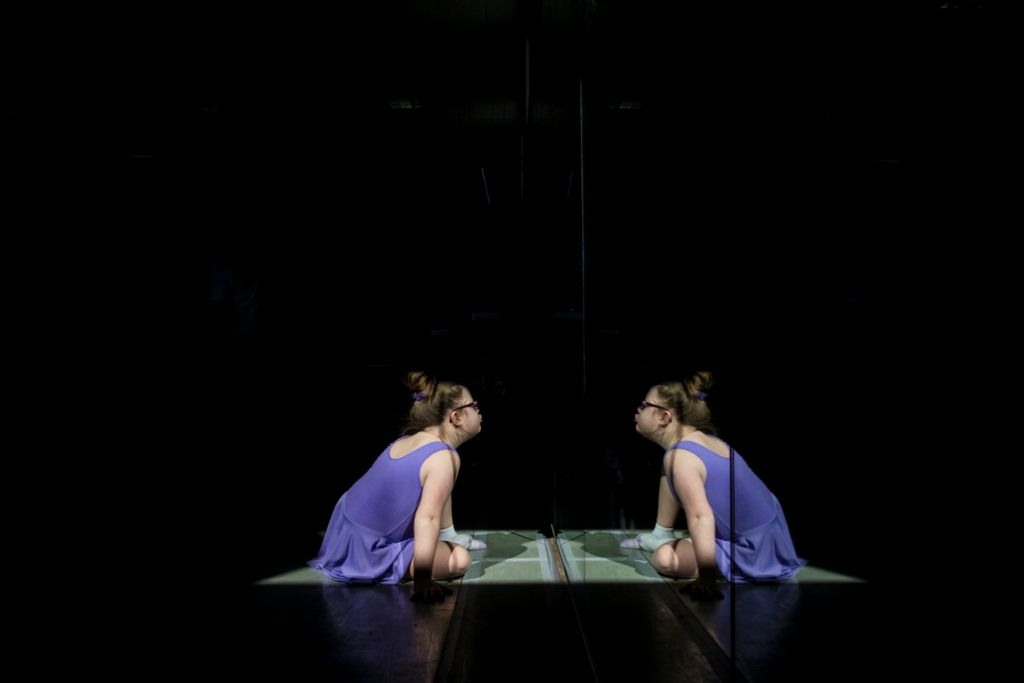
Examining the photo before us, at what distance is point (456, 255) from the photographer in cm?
235

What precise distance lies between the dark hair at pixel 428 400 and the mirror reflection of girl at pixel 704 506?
802mm

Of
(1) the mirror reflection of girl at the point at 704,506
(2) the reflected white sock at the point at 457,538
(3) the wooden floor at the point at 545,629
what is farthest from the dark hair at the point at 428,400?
(1) the mirror reflection of girl at the point at 704,506

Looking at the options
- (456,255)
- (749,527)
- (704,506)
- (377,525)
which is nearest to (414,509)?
(377,525)

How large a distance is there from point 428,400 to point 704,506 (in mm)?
1194

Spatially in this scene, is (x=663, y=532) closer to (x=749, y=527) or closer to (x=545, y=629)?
(x=749, y=527)

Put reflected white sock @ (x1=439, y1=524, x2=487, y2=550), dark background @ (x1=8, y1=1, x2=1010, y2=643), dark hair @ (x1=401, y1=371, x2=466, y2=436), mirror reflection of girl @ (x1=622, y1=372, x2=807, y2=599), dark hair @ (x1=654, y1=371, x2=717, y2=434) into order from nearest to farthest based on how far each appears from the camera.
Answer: dark background @ (x1=8, y1=1, x2=1010, y2=643)
mirror reflection of girl @ (x1=622, y1=372, x2=807, y2=599)
dark hair @ (x1=654, y1=371, x2=717, y2=434)
dark hair @ (x1=401, y1=371, x2=466, y2=436)
reflected white sock @ (x1=439, y1=524, x2=487, y2=550)

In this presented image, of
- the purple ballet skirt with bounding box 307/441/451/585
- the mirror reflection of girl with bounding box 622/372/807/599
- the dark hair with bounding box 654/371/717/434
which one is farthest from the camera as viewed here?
the purple ballet skirt with bounding box 307/441/451/585

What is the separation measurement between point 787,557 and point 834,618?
0.10 meters

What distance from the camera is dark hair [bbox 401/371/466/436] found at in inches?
71.8

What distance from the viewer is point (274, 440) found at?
1380 mm

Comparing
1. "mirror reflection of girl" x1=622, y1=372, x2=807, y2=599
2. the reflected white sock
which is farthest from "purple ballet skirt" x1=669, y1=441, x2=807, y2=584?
the reflected white sock

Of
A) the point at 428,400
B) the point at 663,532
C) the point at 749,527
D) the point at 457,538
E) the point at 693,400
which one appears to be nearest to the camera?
the point at 749,527

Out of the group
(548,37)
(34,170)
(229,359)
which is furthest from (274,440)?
(548,37)

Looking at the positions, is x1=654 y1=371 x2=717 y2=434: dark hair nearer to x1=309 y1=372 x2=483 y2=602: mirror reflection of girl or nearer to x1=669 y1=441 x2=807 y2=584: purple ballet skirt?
x1=669 y1=441 x2=807 y2=584: purple ballet skirt
